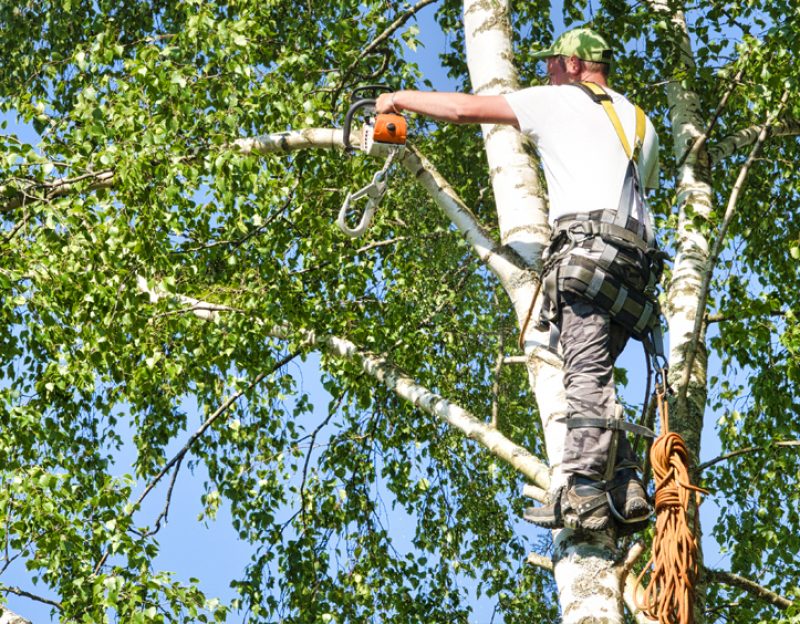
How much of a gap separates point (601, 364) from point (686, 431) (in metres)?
1.62

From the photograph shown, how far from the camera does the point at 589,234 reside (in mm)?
4180

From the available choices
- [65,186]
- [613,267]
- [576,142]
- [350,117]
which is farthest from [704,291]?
[65,186]

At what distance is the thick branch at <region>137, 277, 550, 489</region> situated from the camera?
4926 mm

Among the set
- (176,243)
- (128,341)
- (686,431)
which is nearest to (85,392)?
(128,341)

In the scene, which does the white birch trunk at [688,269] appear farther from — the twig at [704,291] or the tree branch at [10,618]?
the tree branch at [10,618]

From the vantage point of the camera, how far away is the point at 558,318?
169 inches

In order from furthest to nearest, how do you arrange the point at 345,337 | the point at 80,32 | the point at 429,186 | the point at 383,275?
the point at 80,32, the point at 383,275, the point at 345,337, the point at 429,186

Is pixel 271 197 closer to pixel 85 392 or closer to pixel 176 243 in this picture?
pixel 176 243

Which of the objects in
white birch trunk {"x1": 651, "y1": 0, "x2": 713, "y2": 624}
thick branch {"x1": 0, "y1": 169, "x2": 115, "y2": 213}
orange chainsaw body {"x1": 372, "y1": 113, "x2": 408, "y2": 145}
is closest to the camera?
orange chainsaw body {"x1": 372, "y1": 113, "x2": 408, "y2": 145}

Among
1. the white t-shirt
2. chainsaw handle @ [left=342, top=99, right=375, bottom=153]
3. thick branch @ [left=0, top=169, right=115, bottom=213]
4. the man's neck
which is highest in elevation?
thick branch @ [left=0, top=169, right=115, bottom=213]

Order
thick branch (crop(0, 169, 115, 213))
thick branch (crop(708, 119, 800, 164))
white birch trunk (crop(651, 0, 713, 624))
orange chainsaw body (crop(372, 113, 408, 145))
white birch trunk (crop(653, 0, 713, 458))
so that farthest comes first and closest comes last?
thick branch (crop(708, 119, 800, 164)) → thick branch (crop(0, 169, 115, 213)) → white birch trunk (crop(653, 0, 713, 458)) → white birch trunk (crop(651, 0, 713, 624)) → orange chainsaw body (crop(372, 113, 408, 145))

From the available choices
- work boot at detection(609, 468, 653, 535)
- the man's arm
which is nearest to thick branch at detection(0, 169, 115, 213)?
the man's arm

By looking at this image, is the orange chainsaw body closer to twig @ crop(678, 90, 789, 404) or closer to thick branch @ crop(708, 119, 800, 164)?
twig @ crop(678, 90, 789, 404)

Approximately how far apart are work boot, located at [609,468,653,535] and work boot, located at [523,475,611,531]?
1.9 inches
